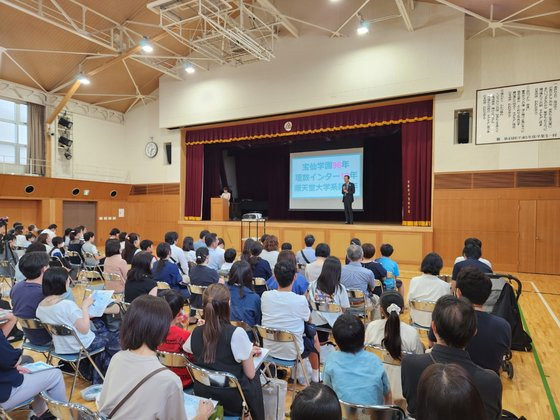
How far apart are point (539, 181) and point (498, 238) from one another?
1.58 m

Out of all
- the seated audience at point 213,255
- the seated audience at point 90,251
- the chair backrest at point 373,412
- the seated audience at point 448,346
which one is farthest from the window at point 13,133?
the seated audience at point 448,346

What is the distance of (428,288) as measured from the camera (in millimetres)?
3418

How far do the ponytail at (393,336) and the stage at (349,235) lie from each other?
7357mm

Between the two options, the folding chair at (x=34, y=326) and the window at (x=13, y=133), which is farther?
the window at (x=13, y=133)

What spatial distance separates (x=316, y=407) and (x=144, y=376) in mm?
748

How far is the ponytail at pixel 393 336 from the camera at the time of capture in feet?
6.75

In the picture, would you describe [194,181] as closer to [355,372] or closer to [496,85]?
[496,85]

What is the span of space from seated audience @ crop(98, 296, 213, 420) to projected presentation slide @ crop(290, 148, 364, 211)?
9.84 m

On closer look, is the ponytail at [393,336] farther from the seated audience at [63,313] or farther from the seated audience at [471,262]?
the seated audience at [63,313]

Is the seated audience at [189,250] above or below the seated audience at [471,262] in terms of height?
below

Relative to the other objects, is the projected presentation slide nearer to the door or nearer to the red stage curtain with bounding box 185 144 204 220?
the red stage curtain with bounding box 185 144 204 220

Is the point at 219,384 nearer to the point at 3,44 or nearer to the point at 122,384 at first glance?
the point at 122,384

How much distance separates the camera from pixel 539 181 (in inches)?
321

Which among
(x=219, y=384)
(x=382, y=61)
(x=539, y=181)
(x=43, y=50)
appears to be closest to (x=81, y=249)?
(x=219, y=384)
